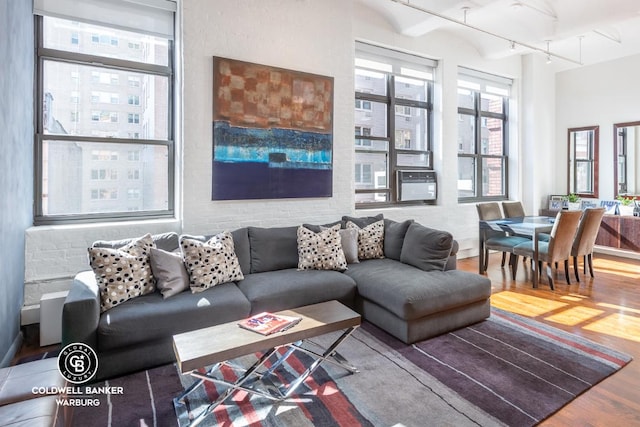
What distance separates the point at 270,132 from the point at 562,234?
11.6 feet

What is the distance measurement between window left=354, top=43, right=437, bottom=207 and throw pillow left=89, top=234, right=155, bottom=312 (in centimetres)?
294

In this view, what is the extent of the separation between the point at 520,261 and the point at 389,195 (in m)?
2.36

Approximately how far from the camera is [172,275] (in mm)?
2762

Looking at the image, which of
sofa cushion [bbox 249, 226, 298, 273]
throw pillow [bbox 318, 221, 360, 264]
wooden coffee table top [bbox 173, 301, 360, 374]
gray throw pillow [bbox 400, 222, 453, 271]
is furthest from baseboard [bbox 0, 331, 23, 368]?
gray throw pillow [bbox 400, 222, 453, 271]

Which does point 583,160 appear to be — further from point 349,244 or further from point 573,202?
point 349,244

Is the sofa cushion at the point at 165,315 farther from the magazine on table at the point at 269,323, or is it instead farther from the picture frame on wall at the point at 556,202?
the picture frame on wall at the point at 556,202

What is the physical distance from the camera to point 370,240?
152 inches

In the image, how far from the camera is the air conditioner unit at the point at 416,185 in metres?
5.25

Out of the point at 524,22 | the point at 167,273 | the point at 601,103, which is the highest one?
the point at 524,22

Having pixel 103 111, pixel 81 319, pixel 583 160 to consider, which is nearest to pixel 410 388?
pixel 81 319

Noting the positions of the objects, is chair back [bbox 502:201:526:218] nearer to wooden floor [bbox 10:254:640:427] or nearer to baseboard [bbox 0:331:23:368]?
wooden floor [bbox 10:254:640:427]

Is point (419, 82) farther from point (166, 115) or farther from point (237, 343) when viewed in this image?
point (237, 343)

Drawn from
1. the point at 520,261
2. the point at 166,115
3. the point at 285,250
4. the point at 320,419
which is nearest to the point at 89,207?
the point at 166,115

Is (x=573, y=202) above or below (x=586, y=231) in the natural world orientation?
above
